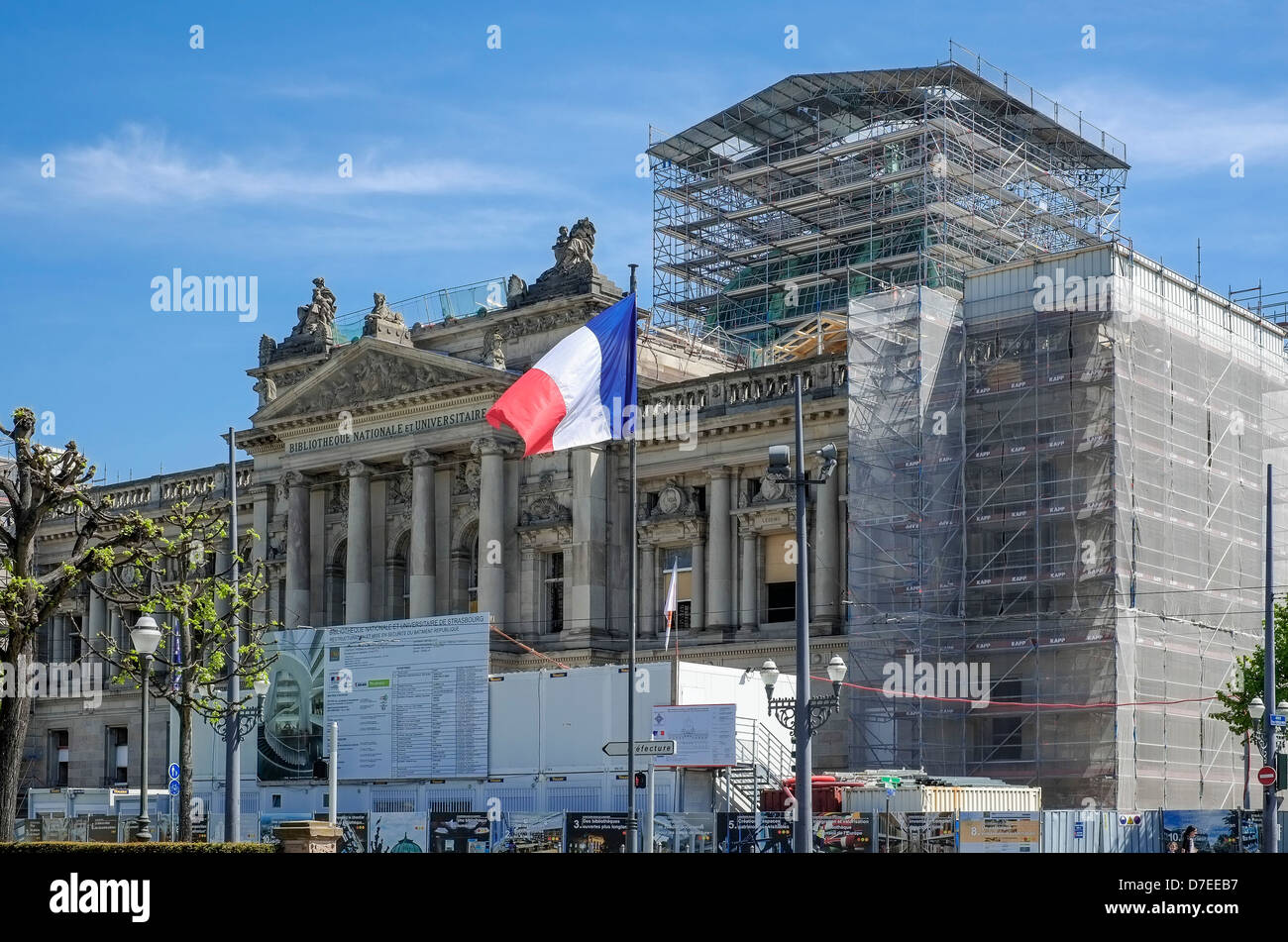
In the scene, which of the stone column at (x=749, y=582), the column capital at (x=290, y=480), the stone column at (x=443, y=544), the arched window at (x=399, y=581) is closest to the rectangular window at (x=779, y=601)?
the stone column at (x=749, y=582)

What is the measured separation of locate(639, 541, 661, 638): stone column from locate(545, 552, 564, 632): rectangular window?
104 inches

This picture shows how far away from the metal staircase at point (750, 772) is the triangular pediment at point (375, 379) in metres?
21.1

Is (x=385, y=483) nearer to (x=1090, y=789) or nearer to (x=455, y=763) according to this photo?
(x=455, y=763)

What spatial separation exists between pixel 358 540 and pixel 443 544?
3092mm

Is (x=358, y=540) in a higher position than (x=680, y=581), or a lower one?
higher

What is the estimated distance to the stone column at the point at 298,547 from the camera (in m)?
64.1

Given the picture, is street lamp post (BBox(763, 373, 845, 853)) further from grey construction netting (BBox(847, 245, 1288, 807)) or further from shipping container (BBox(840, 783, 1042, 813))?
grey construction netting (BBox(847, 245, 1288, 807))

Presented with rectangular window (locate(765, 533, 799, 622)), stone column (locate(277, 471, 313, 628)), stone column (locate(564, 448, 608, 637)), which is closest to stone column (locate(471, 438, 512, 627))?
stone column (locate(564, 448, 608, 637))

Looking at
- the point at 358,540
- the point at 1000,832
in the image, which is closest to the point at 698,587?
the point at 358,540

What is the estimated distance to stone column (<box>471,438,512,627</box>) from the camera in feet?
192

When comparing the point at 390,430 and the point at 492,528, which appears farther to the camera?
Result: the point at 390,430

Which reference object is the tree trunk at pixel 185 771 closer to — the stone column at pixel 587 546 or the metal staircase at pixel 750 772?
the metal staircase at pixel 750 772

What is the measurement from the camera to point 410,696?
46531mm

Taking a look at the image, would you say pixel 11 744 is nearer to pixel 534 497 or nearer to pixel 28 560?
pixel 28 560
